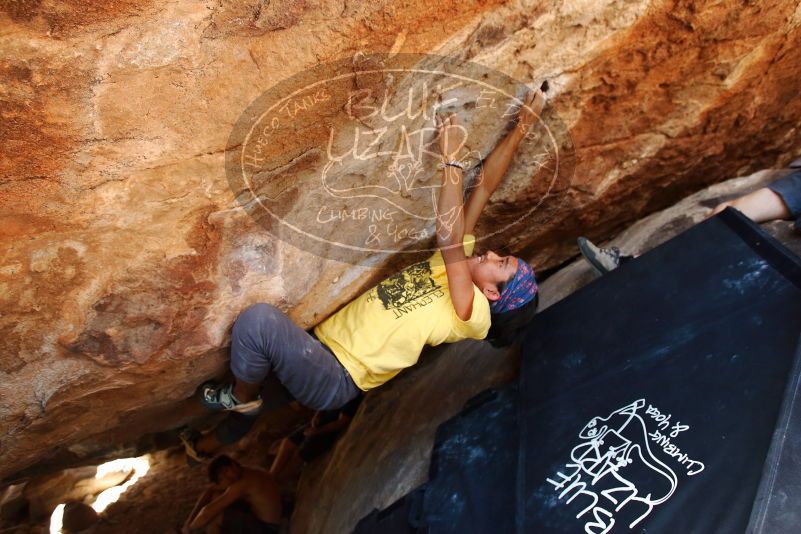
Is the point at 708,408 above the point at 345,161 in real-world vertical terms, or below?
below

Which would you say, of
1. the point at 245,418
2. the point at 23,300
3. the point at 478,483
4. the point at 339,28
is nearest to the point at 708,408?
the point at 478,483

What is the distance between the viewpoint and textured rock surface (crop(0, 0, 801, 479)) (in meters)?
1.23

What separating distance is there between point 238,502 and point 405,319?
1867 millimetres

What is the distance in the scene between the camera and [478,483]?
1.86 metres

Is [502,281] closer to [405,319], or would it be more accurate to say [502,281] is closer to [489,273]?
[489,273]

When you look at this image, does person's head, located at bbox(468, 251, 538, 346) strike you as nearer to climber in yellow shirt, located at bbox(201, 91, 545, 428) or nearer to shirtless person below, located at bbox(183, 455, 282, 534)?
climber in yellow shirt, located at bbox(201, 91, 545, 428)

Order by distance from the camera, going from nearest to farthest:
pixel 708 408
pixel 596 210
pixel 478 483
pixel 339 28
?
pixel 339 28, pixel 708 408, pixel 478 483, pixel 596 210

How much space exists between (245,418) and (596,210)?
1.66m

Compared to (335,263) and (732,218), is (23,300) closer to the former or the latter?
(335,263)

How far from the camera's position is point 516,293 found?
6.40 feet

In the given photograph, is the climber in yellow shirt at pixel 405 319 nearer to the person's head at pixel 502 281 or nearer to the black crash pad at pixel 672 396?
the person's head at pixel 502 281

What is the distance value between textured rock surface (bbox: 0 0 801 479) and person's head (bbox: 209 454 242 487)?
2.90 feet

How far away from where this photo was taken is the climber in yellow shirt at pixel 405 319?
176cm

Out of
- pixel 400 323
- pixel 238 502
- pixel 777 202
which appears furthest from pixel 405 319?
pixel 238 502
